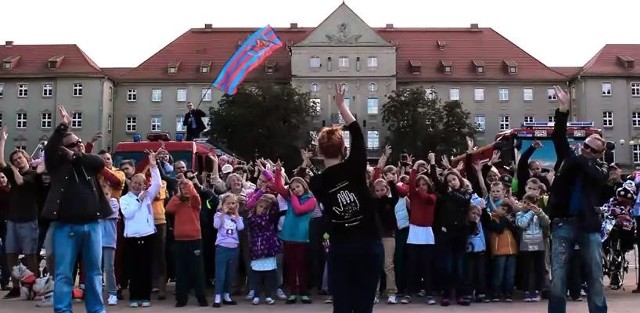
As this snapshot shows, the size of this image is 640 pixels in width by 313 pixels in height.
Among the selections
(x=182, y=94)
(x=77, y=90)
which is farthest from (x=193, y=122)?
(x=182, y=94)

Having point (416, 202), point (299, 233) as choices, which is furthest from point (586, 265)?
point (299, 233)

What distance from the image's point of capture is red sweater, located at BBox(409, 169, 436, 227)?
36.1 feet

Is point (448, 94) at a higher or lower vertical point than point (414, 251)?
higher

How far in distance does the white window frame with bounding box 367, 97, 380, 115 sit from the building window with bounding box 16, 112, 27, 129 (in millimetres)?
37017

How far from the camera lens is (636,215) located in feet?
40.5

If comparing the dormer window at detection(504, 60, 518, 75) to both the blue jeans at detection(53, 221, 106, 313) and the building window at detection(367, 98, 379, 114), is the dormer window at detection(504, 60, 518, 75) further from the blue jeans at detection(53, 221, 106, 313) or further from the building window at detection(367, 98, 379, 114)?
the blue jeans at detection(53, 221, 106, 313)

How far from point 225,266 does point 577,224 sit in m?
5.31

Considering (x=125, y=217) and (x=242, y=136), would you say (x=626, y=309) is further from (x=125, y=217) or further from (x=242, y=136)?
(x=242, y=136)

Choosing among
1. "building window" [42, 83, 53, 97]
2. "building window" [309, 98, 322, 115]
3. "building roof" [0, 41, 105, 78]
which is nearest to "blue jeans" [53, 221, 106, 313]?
"building window" [309, 98, 322, 115]

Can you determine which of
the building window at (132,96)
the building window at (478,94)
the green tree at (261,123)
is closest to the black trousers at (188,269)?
the green tree at (261,123)

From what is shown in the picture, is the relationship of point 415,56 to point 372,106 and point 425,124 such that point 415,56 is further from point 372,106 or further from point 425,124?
point 425,124

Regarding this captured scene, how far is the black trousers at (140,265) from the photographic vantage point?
34.8ft

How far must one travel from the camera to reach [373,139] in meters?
80.8

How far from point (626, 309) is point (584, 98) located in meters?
72.1
